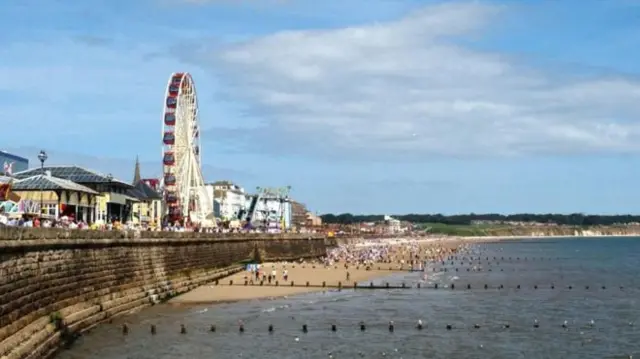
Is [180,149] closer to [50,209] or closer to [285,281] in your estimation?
[285,281]

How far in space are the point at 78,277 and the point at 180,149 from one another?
5484cm

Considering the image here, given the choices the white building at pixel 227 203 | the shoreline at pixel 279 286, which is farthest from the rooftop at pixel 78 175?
the white building at pixel 227 203

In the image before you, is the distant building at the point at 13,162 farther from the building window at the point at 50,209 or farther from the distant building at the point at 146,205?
the building window at the point at 50,209

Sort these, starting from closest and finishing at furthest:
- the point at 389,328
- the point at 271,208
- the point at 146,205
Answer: the point at 389,328
the point at 146,205
the point at 271,208

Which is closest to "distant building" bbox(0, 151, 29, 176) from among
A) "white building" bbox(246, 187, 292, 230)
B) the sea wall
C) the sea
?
the sea wall

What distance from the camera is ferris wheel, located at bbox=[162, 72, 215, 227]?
88500mm

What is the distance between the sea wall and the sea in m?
1.27

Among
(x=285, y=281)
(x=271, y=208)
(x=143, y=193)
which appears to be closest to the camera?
(x=285, y=281)

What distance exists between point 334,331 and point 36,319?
14.8 m

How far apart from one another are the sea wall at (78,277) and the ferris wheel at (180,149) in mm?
23371

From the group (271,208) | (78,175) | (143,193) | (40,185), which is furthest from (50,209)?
(271,208)

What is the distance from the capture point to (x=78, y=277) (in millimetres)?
37375

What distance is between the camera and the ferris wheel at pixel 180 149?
8850 cm

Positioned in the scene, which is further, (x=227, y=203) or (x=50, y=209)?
(x=227, y=203)
